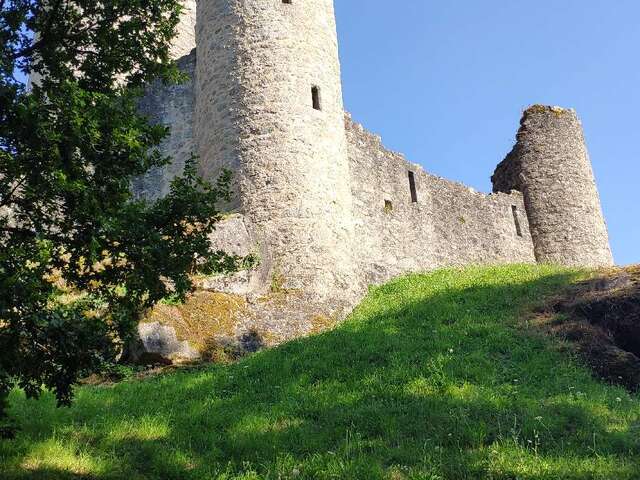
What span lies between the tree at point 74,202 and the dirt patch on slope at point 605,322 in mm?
5722

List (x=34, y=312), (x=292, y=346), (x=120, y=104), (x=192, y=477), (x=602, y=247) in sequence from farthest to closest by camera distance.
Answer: (x=602, y=247) → (x=292, y=346) → (x=120, y=104) → (x=192, y=477) → (x=34, y=312)

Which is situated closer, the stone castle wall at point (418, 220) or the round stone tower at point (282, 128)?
the round stone tower at point (282, 128)

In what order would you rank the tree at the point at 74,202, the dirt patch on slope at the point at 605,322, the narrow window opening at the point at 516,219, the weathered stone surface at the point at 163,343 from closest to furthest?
the tree at the point at 74,202 < the dirt patch on slope at the point at 605,322 < the weathered stone surface at the point at 163,343 < the narrow window opening at the point at 516,219

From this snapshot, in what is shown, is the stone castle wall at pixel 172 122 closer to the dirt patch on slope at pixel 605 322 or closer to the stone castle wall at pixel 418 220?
the stone castle wall at pixel 418 220

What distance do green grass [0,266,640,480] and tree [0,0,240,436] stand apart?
1125mm

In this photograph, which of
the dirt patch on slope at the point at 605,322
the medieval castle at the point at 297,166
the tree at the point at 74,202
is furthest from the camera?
the medieval castle at the point at 297,166

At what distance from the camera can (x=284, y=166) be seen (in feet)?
44.3

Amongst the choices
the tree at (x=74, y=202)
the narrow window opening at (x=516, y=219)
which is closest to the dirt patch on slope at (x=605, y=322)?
the tree at (x=74, y=202)

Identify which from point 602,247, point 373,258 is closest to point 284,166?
point 373,258

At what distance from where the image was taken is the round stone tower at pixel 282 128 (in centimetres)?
1311

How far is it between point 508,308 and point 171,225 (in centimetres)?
759

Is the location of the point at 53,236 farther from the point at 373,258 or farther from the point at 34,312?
the point at 373,258

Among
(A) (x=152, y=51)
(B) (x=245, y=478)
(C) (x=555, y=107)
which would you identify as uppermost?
(C) (x=555, y=107)

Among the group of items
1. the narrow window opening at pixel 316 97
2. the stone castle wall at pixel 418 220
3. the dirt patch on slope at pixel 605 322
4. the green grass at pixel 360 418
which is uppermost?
the narrow window opening at pixel 316 97
